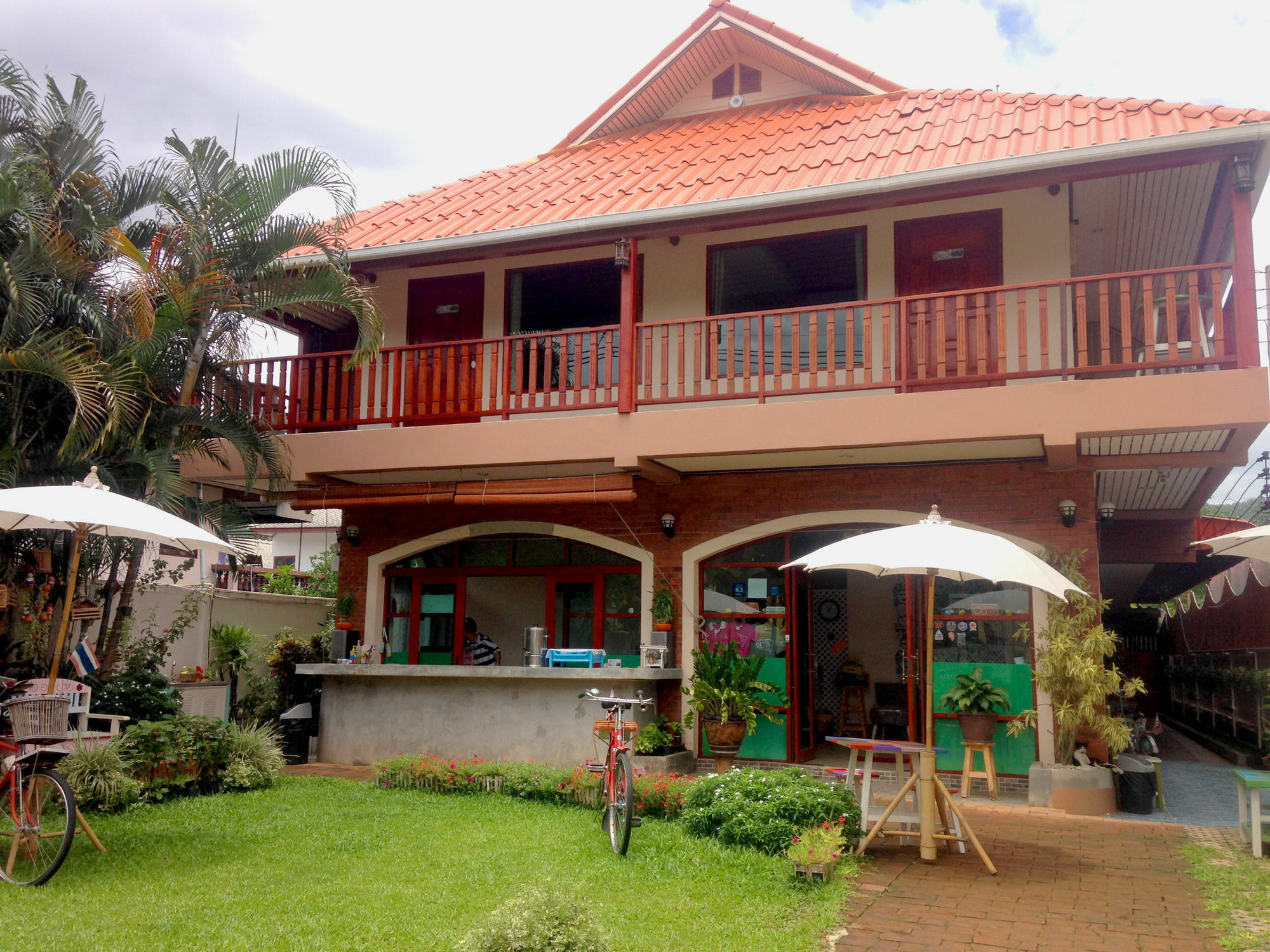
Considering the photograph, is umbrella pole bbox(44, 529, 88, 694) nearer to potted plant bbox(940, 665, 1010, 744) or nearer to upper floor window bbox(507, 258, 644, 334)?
upper floor window bbox(507, 258, 644, 334)

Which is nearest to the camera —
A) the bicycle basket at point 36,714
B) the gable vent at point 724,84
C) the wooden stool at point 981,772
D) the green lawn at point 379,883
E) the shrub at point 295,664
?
the green lawn at point 379,883

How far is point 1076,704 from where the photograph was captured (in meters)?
8.82

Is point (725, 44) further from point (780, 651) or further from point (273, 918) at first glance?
point (273, 918)

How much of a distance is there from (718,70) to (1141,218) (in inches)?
224

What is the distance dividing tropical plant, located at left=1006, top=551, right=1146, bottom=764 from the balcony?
2028 mm

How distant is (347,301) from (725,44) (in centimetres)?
618

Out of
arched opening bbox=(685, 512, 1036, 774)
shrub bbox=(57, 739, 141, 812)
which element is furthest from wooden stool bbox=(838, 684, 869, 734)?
shrub bbox=(57, 739, 141, 812)

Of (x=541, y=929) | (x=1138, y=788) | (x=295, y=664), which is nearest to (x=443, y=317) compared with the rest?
(x=295, y=664)

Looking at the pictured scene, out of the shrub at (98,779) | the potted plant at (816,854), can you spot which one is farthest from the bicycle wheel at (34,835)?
the potted plant at (816,854)

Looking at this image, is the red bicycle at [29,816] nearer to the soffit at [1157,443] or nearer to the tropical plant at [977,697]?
the tropical plant at [977,697]

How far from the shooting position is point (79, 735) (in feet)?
26.6

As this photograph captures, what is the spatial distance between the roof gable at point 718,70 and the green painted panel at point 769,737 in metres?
6.97

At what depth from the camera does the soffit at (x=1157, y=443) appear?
28.8 feet

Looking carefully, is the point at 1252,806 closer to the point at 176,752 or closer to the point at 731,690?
the point at 731,690
